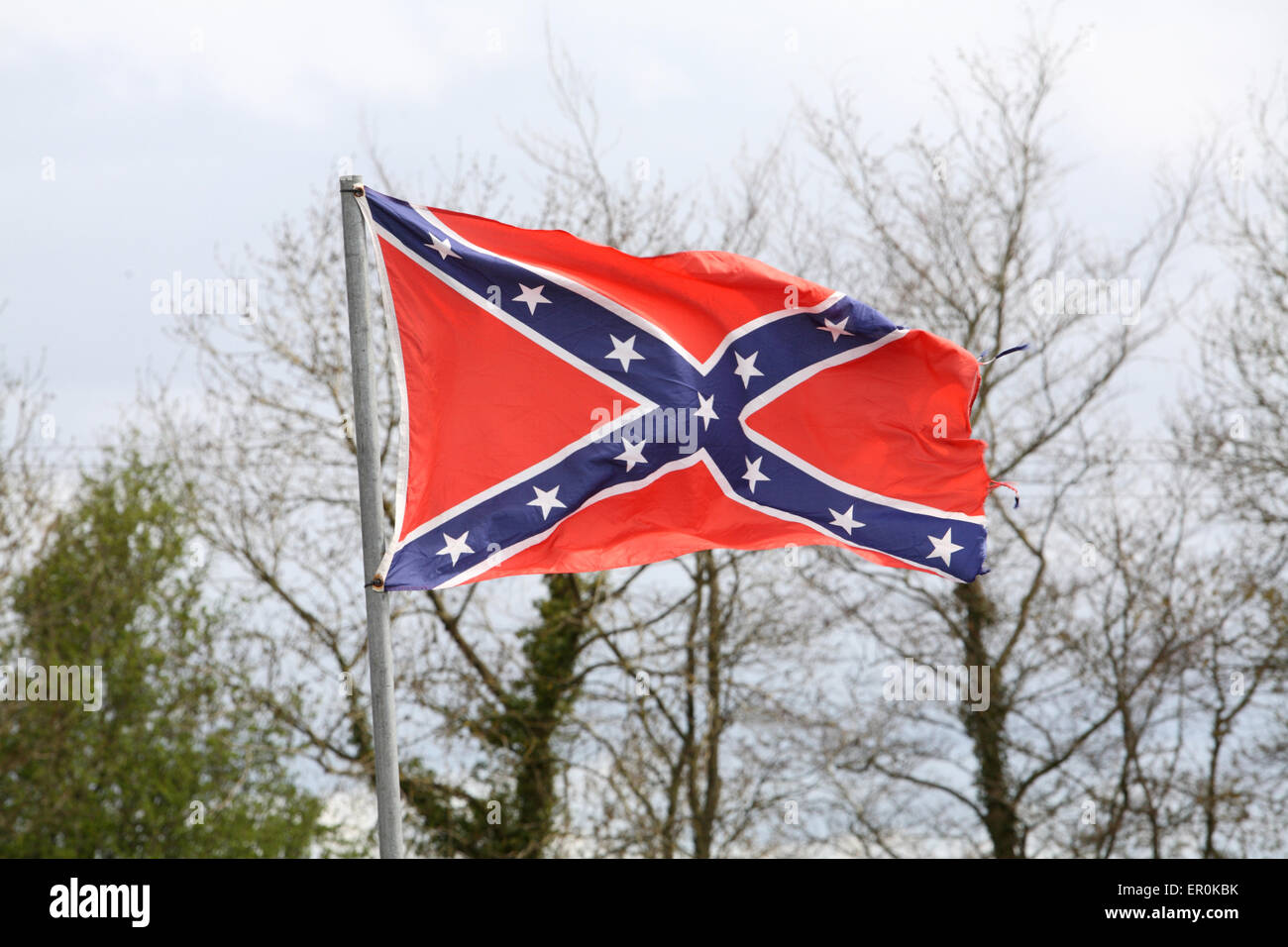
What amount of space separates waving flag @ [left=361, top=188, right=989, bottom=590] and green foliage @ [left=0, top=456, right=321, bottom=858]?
1711 centimetres

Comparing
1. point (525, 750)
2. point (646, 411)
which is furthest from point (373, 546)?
point (525, 750)

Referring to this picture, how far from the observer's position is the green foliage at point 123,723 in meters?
23.8

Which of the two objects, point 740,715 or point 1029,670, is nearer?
point 740,715

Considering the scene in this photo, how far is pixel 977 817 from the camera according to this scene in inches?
733

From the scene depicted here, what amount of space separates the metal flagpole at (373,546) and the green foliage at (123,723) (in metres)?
17.3

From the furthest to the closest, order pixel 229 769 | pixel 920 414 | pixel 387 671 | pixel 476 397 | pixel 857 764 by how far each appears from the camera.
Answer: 1. pixel 229 769
2. pixel 857 764
3. pixel 920 414
4. pixel 476 397
5. pixel 387 671

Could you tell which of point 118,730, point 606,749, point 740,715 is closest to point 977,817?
point 740,715

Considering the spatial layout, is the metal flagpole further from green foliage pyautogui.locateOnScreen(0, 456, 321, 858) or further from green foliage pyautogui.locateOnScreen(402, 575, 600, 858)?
green foliage pyautogui.locateOnScreen(0, 456, 321, 858)

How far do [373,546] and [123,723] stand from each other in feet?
72.3

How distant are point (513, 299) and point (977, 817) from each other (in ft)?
46.9

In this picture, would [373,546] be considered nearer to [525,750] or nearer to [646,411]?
[646,411]

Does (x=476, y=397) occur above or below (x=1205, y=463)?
below

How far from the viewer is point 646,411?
6723 millimetres

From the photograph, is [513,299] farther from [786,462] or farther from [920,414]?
[920,414]
